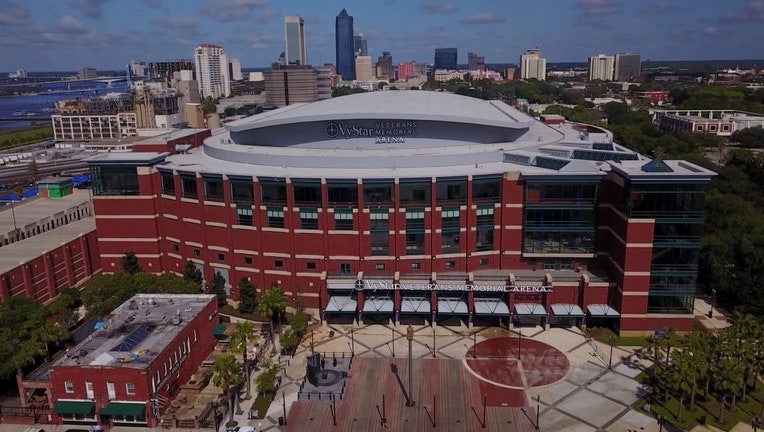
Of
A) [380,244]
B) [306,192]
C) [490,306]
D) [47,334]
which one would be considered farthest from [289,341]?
[490,306]

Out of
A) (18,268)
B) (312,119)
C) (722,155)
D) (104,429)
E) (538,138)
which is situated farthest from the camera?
(722,155)

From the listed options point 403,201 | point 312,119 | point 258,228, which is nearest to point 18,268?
point 258,228

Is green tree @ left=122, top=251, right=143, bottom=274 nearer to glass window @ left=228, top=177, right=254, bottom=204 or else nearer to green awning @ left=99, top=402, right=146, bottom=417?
glass window @ left=228, top=177, right=254, bottom=204

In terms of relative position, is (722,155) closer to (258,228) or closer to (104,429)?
(258,228)

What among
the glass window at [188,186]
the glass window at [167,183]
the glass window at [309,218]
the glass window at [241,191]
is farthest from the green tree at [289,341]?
the glass window at [167,183]

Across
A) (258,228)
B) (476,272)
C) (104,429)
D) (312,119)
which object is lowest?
(104,429)

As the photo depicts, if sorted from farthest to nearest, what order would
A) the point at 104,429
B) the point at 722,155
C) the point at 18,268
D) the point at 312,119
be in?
the point at 722,155 → the point at 312,119 → the point at 18,268 → the point at 104,429

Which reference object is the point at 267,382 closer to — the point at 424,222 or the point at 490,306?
the point at 424,222
